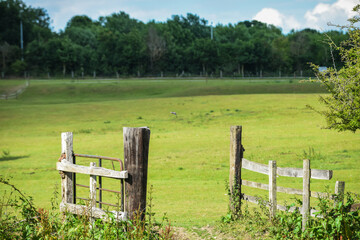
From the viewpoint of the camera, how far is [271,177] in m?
10.7

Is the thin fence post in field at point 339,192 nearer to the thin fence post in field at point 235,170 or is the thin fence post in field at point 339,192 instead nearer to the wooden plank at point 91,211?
the thin fence post in field at point 235,170

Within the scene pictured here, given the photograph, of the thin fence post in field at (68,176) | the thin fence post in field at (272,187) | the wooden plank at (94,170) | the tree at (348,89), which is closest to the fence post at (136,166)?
the wooden plank at (94,170)

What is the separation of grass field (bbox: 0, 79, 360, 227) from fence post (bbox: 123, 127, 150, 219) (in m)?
3.41

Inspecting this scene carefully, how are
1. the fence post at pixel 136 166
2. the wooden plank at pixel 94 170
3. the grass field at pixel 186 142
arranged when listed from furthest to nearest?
the grass field at pixel 186 142 < the wooden plank at pixel 94 170 < the fence post at pixel 136 166

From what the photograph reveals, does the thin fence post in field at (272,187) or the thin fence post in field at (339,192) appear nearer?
the thin fence post in field at (339,192)

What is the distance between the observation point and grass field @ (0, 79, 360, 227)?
1897 centimetres

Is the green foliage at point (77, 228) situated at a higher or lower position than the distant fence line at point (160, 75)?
lower

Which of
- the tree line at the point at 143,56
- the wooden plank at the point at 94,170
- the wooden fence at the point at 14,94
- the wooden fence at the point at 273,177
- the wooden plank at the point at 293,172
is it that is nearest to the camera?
the wooden plank at the point at 94,170

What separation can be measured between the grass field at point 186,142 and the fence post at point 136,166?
134 inches

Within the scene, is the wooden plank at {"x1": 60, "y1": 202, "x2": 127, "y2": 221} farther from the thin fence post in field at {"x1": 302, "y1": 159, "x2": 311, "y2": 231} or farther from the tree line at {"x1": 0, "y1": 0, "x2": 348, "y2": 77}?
the tree line at {"x1": 0, "y1": 0, "x2": 348, "y2": 77}

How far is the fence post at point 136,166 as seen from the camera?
891 centimetres

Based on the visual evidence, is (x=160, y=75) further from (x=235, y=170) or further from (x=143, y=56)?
(x=235, y=170)

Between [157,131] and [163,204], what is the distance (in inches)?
850

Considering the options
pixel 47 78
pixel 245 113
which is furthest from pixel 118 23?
pixel 245 113
